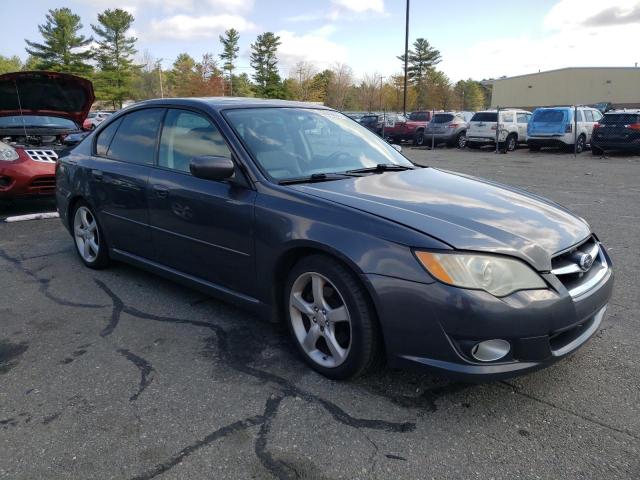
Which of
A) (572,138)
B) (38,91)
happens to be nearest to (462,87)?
(572,138)

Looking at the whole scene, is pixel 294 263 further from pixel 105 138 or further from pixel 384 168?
pixel 105 138

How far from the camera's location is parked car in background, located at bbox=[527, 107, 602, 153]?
725 inches

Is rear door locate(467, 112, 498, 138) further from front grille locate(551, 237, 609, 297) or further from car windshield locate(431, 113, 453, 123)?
front grille locate(551, 237, 609, 297)

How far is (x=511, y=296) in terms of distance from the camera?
2344mm

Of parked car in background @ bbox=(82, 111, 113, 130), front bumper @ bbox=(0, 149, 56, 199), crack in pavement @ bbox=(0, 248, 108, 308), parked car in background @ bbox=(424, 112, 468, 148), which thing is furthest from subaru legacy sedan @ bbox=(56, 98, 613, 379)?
parked car in background @ bbox=(424, 112, 468, 148)

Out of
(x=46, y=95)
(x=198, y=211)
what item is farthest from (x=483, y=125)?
(x=198, y=211)

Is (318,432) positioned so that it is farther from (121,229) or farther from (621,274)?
(621,274)

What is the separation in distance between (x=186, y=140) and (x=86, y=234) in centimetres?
177

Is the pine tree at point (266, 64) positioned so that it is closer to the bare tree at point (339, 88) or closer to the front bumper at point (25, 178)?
the bare tree at point (339, 88)

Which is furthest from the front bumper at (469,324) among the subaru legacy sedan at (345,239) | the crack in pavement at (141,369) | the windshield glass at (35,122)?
the windshield glass at (35,122)

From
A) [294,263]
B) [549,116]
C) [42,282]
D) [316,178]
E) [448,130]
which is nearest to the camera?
[294,263]

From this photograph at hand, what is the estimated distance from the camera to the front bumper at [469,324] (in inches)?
91.2

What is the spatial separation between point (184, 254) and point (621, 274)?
3726 mm

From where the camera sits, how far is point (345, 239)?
2633 mm
